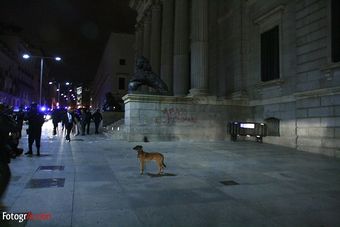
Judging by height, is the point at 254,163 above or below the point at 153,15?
below

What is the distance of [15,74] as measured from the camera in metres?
72.3

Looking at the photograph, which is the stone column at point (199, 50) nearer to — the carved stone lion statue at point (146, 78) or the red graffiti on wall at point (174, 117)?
the carved stone lion statue at point (146, 78)

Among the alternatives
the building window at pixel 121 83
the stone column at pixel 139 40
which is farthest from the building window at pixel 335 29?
the building window at pixel 121 83

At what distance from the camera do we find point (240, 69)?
22.4 metres

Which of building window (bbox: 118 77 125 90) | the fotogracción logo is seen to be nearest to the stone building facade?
the fotogracción logo

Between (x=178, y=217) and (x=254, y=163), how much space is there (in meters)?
6.61

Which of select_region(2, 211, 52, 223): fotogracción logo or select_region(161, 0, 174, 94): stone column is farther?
select_region(161, 0, 174, 94): stone column

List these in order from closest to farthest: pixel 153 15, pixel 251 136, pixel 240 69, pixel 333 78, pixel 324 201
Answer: pixel 324 201 < pixel 333 78 < pixel 251 136 < pixel 240 69 < pixel 153 15

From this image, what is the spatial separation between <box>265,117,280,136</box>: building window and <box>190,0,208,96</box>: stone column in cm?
455

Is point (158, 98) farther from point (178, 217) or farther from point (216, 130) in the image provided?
point (178, 217)


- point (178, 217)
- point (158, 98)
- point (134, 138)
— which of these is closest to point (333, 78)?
point (158, 98)

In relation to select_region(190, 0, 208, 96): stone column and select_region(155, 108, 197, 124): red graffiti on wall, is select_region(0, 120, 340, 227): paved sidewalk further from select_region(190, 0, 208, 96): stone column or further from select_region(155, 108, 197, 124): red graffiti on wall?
select_region(190, 0, 208, 96): stone column

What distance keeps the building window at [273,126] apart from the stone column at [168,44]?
1224 centimetres

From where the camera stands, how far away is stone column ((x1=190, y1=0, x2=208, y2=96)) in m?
21.8
